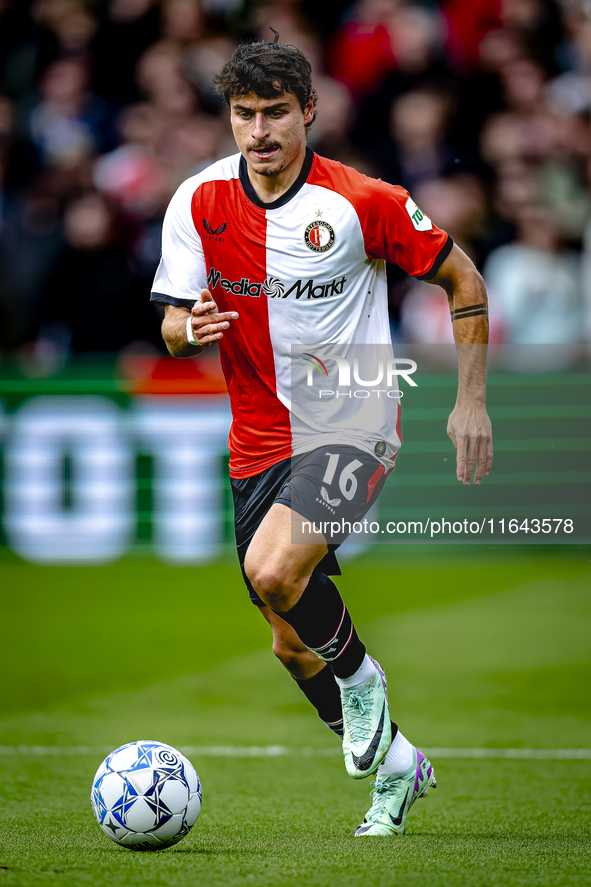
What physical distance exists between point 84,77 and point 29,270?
258 centimetres

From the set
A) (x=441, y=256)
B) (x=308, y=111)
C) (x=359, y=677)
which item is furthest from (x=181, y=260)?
(x=359, y=677)

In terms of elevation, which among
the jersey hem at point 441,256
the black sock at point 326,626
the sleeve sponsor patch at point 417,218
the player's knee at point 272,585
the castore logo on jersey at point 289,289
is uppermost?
the sleeve sponsor patch at point 417,218

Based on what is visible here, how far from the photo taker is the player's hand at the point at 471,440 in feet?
14.7

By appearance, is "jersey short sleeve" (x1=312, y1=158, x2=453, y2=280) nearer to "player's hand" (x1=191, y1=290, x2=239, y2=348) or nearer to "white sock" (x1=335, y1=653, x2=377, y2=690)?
"player's hand" (x1=191, y1=290, x2=239, y2=348)

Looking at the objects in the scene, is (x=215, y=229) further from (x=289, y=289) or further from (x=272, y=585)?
(x=272, y=585)

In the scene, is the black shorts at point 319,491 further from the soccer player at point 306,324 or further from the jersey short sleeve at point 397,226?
the jersey short sleeve at point 397,226

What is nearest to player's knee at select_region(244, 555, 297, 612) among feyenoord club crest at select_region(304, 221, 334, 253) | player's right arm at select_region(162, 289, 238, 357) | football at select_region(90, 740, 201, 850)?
football at select_region(90, 740, 201, 850)

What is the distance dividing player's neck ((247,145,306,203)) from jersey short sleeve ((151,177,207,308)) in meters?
0.26

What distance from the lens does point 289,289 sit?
15.2ft

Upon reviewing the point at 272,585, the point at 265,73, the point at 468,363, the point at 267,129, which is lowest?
the point at 272,585

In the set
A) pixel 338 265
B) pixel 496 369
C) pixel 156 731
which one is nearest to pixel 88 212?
pixel 496 369

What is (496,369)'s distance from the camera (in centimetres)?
997

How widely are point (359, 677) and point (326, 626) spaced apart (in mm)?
270

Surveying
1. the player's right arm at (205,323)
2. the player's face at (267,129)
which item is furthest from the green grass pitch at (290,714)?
the player's face at (267,129)
